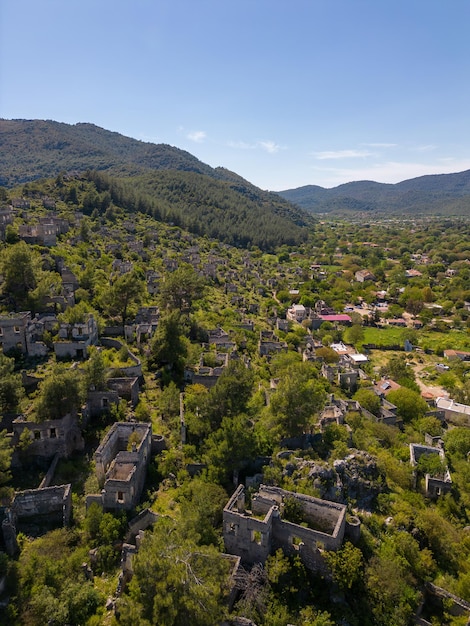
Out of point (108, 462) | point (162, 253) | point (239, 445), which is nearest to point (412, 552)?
point (239, 445)

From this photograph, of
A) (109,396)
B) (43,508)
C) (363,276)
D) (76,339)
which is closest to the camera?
(43,508)

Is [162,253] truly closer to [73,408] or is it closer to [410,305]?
[410,305]

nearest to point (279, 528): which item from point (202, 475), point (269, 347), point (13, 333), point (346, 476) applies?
point (346, 476)

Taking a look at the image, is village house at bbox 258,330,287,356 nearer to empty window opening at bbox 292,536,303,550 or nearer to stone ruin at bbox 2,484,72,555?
empty window opening at bbox 292,536,303,550

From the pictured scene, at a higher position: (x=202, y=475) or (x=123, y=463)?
(x=123, y=463)

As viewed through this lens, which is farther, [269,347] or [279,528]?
[269,347]

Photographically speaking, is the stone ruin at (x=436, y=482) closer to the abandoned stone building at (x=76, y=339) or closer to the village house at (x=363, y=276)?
the abandoned stone building at (x=76, y=339)

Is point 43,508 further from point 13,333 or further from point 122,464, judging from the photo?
point 13,333
